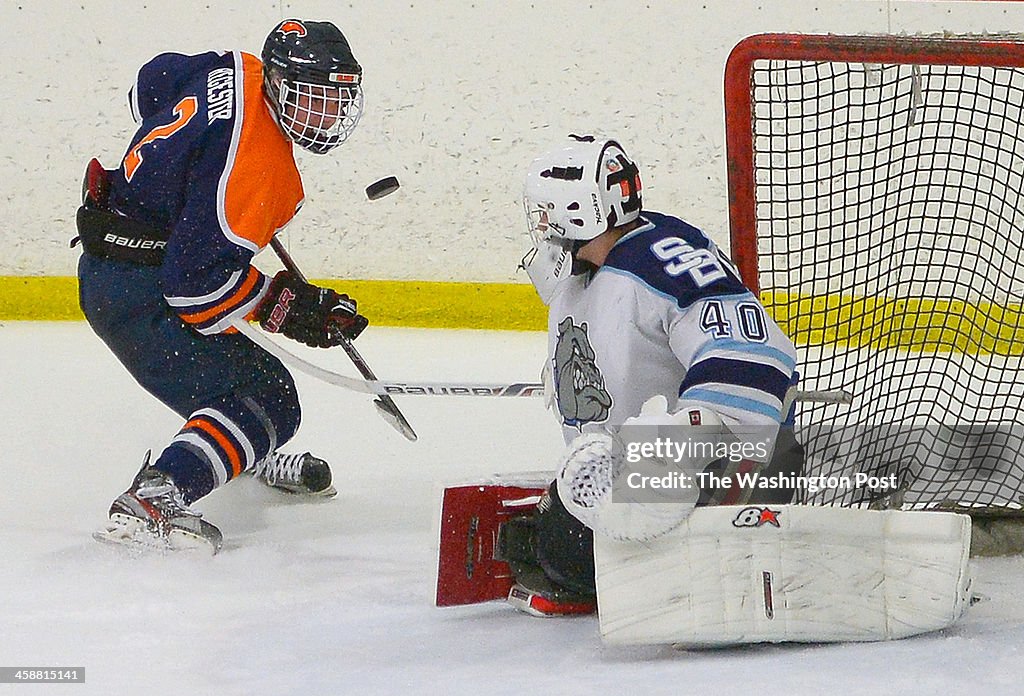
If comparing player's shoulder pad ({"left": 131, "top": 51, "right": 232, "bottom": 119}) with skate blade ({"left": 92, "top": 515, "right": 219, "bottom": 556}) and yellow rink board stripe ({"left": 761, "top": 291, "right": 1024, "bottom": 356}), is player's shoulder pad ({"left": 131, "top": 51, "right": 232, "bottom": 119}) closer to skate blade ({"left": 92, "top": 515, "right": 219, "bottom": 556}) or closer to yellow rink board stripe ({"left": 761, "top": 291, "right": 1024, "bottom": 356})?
skate blade ({"left": 92, "top": 515, "right": 219, "bottom": 556})

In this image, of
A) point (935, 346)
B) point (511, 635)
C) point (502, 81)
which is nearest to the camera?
point (511, 635)

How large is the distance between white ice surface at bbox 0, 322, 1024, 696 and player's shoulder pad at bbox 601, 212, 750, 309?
0.44m

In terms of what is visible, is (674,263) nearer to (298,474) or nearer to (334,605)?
(334,605)

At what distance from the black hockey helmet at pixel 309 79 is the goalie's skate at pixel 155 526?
27.0 inches

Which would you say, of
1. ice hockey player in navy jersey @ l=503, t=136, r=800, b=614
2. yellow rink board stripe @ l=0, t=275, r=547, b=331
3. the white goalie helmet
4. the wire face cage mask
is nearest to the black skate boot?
ice hockey player in navy jersey @ l=503, t=136, r=800, b=614

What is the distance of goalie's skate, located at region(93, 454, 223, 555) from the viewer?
2.12 meters

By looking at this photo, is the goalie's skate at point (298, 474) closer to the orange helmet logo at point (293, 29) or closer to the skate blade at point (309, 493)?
the skate blade at point (309, 493)

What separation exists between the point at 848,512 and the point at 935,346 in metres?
0.94

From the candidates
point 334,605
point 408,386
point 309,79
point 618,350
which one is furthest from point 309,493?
point 618,350

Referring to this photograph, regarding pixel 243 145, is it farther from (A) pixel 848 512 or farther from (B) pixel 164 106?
(A) pixel 848 512

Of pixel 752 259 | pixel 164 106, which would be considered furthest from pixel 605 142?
pixel 164 106

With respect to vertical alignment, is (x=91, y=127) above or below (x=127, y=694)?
above

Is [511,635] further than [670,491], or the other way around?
[511,635]

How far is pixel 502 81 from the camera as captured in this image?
4.10 m
